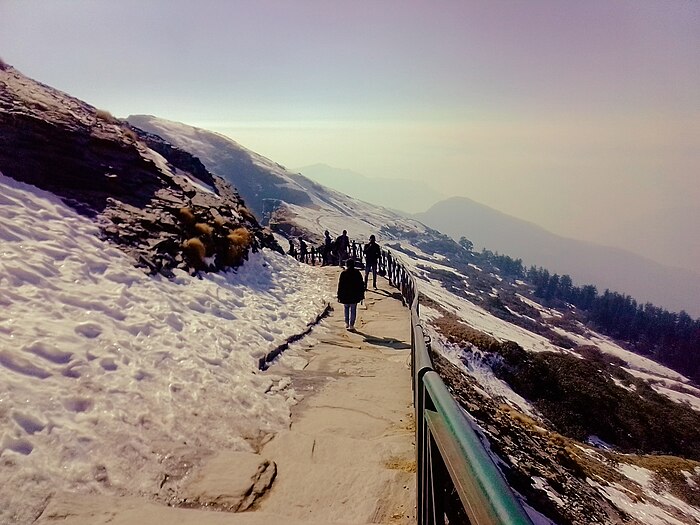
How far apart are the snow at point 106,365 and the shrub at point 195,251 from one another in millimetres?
1017

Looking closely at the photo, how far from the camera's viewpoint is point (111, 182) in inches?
501

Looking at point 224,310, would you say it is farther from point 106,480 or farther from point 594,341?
point 594,341

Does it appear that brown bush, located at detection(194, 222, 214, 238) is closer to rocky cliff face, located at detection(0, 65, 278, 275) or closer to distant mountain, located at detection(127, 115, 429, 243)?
rocky cliff face, located at detection(0, 65, 278, 275)

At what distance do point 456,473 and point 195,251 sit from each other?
11.3m

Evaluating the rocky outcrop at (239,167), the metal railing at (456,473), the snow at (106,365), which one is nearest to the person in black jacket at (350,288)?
the snow at (106,365)

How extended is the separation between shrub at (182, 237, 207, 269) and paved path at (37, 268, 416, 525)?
4.96 m

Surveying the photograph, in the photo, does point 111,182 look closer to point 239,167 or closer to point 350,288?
point 350,288

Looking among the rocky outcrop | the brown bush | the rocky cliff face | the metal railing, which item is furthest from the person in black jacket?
the rocky outcrop

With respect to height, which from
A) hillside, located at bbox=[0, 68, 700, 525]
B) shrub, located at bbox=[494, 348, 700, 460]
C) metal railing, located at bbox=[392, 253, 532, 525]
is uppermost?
metal railing, located at bbox=[392, 253, 532, 525]

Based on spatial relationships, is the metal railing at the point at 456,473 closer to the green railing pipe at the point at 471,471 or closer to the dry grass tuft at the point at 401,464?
the green railing pipe at the point at 471,471

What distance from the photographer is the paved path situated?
3.56m

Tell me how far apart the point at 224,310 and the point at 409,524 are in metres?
7.29

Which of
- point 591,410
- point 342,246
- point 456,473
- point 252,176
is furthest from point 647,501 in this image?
point 252,176

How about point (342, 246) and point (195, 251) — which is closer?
point (195, 251)
